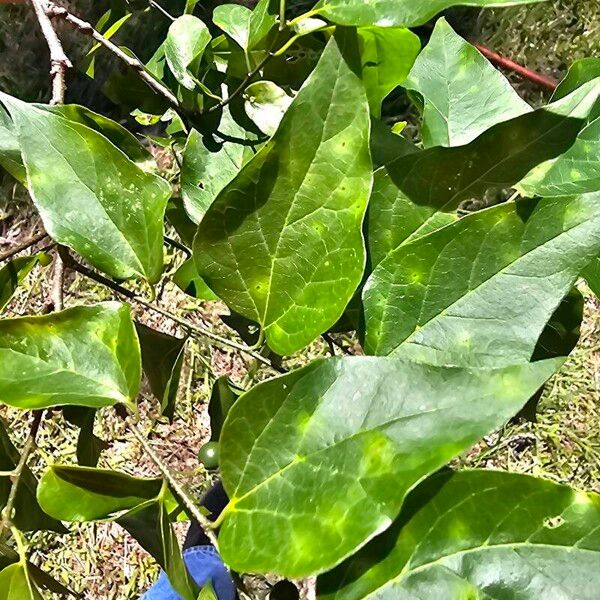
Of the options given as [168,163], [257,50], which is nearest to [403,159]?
[257,50]

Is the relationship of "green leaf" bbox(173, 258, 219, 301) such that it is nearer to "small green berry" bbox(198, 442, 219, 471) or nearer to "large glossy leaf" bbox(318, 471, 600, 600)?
"small green berry" bbox(198, 442, 219, 471)

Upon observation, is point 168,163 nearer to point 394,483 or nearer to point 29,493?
point 29,493

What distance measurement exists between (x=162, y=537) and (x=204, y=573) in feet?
2.62

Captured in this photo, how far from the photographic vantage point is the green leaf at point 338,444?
0.31 m

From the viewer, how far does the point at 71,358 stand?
0.43 meters

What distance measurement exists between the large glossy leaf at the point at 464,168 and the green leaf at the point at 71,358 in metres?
0.15

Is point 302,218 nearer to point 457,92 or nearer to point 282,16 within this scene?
point 282,16

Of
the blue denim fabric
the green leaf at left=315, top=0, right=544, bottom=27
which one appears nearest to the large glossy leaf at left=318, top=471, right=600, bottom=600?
the green leaf at left=315, top=0, right=544, bottom=27

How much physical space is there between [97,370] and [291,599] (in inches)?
6.4

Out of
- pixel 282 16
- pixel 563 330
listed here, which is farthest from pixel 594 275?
pixel 282 16

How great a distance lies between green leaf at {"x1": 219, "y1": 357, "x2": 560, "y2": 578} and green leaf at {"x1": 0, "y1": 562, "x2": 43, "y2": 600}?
0.42ft

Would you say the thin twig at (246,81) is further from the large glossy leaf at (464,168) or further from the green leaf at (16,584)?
the green leaf at (16,584)

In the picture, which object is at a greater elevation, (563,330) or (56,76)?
(56,76)

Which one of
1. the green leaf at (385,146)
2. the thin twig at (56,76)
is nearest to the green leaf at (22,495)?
the thin twig at (56,76)
